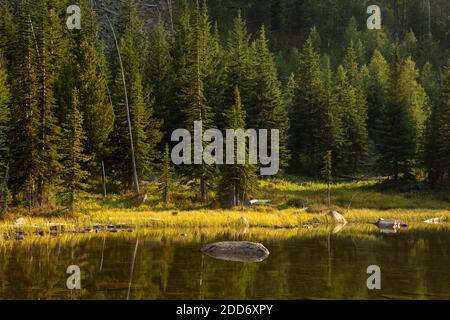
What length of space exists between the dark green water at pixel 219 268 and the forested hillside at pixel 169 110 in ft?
43.0

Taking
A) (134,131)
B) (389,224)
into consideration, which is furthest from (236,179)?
(389,224)

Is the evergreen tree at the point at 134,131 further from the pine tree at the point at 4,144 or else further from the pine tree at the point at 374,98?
the pine tree at the point at 374,98

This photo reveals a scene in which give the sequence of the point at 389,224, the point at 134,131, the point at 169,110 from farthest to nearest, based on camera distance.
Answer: the point at 169,110 → the point at 134,131 → the point at 389,224

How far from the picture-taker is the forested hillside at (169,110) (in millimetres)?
42344

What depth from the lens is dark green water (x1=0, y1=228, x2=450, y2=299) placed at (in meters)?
17.7

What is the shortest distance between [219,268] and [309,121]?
160 ft

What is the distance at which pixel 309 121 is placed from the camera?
6925 cm

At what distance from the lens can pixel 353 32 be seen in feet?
388

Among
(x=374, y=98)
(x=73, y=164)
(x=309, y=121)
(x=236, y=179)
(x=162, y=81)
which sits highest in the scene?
(x=162, y=81)

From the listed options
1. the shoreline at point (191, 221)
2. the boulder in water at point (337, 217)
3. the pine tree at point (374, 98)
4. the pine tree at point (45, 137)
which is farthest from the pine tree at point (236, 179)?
the pine tree at point (374, 98)

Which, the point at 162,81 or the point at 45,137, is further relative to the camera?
the point at 162,81

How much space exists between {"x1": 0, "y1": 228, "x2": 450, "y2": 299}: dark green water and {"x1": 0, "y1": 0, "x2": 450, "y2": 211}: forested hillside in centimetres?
1309

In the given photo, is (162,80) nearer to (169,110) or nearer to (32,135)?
(169,110)

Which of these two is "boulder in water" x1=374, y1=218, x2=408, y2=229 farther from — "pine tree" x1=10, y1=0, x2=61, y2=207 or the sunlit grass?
"pine tree" x1=10, y1=0, x2=61, y2=207
